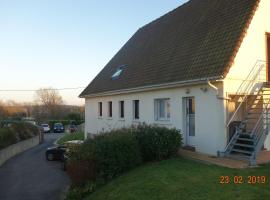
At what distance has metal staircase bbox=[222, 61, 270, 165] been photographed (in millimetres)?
12953

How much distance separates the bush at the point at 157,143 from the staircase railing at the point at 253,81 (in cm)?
247

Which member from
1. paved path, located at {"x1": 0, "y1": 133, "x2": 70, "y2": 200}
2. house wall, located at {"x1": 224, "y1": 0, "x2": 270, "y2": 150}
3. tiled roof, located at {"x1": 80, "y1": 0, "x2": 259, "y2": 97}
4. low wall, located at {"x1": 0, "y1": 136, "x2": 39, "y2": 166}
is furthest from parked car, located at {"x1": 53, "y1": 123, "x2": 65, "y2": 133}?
house wall, located at {"x1": 224, "y1": 0, "x2": 270, "y2": 150}

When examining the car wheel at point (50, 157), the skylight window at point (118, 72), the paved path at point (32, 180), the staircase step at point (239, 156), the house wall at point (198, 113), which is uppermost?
the skylight window at point (118, 72)

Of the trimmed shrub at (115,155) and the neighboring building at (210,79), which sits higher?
the neighboring building at (210,79)

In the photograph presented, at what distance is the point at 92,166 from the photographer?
12289 mm

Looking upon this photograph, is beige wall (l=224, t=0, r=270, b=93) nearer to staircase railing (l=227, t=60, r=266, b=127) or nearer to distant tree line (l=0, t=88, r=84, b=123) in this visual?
staircase railing (l=227, t=60, r=266, b=127)

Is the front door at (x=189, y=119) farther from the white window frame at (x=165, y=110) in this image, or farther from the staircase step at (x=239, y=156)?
the staircase step at (x=239, y=156)

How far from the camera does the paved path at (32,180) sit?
13.7m

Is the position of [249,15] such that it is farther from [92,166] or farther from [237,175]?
[92,166]

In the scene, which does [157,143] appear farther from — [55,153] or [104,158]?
[55,153]

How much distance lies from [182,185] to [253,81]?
22.9ft

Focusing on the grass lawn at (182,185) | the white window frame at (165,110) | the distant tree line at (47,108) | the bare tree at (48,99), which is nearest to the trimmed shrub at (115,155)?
the grass lawn at (182,185)

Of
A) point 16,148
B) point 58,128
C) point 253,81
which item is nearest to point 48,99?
point 58,128

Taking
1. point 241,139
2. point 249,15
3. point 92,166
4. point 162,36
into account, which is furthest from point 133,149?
point 162,36
